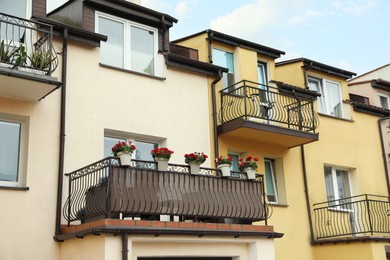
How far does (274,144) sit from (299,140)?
82cm

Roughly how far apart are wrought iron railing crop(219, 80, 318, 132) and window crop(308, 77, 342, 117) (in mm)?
1348

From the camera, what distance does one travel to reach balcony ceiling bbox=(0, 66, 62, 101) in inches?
436

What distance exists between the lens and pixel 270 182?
16828 millimetres

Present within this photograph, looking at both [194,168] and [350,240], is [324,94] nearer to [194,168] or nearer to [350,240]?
[350,240]

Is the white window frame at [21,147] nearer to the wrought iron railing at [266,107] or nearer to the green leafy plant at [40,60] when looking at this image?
the green leafy plant at [40,60]

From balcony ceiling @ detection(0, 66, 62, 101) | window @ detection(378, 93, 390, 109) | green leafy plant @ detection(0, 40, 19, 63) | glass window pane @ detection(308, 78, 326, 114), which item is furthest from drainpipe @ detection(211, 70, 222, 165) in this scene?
window @ detection(378, 93, 390, 109)

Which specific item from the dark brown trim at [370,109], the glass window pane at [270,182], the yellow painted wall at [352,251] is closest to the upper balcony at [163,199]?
the glass window pane at [270,182]

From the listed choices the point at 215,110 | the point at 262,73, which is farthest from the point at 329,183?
the point at 215,110

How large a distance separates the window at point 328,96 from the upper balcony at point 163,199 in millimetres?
7150

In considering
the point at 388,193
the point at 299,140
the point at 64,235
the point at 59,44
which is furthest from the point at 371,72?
the point at 64,235

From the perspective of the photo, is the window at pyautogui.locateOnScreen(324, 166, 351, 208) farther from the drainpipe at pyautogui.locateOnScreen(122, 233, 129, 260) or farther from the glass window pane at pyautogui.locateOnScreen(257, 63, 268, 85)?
the drainpipe at pyautogui.locateOnScreen(122, 233, 129, 260)

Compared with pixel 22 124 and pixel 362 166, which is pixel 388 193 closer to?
pixel 362 166

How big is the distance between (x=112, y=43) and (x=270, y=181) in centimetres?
635

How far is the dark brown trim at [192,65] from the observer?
48.9 feet
